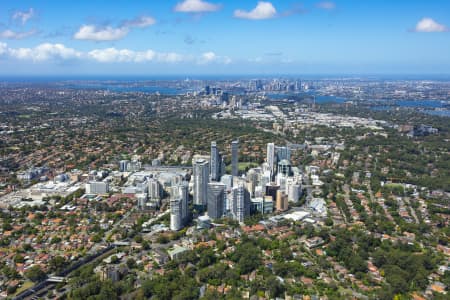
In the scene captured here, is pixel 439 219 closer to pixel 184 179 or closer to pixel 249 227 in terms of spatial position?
pixel 249 227

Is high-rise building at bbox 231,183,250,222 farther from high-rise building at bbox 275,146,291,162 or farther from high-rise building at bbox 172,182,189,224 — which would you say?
high-rise building at bbox 275,146,291,162

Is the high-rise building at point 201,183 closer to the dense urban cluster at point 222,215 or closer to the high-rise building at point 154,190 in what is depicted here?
the dense urban cluster at point 222,215

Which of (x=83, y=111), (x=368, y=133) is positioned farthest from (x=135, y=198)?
(x=83, y=111)


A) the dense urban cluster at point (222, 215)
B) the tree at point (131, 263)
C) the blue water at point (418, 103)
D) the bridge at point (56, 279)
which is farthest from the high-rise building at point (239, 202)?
the blue water at point (418, 103)

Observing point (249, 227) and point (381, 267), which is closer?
point (381, 267)

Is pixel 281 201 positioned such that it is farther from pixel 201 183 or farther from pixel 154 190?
pixel 154 190

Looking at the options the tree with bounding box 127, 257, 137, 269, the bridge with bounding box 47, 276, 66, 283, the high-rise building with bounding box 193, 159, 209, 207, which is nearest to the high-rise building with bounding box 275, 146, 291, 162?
the high-rise building with bounding box 193, 159, 209, 207
